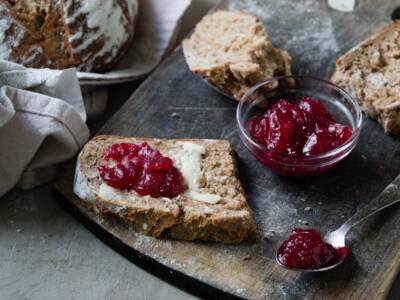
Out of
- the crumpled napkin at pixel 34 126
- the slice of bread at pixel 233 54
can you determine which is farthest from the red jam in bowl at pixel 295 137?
the crumpled napkin at pixel 34 126

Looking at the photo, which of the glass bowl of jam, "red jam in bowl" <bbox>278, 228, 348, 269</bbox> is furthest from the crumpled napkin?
"red jam in bowl" <bbox>278, 228, 348, 269</bbox>

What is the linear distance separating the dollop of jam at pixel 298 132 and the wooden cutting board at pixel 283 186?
25cm

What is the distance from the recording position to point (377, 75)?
4176 mm

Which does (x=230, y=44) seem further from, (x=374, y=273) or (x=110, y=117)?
(x=374, y=273)

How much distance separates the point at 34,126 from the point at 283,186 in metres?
1.52

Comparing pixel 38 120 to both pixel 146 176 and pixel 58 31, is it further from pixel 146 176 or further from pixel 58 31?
pixel 146 176

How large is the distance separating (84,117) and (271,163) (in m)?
1.22

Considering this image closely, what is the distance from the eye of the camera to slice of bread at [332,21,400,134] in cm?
403

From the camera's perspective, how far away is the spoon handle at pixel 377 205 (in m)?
3.51

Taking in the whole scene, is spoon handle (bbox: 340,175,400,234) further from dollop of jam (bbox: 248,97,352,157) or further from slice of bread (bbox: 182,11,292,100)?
slice of bread (bbox: 182,11,292,100)

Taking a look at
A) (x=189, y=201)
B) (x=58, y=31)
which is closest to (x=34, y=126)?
(x=58, y=31)

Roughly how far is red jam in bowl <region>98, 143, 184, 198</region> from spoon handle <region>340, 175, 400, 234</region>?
0.94 meters

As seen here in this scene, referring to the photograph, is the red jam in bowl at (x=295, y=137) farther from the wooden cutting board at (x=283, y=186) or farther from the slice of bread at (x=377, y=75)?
the slice of bread at (x=377, y=75)

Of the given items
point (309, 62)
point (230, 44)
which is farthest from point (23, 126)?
point (309, 62)
